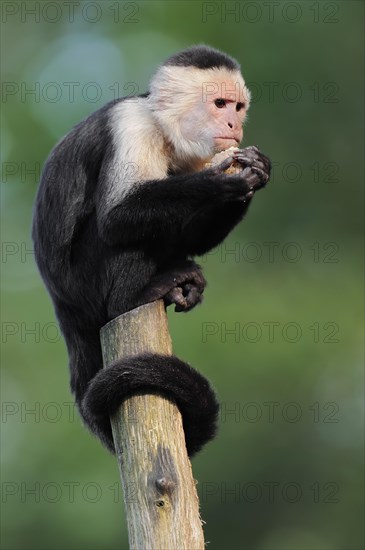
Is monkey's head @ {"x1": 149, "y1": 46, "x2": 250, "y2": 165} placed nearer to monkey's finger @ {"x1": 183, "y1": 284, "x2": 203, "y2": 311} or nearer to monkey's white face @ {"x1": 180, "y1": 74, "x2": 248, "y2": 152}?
monkey's white face @ {"x1": 180, "y1": 74, "x2": 248, "y2": 152}

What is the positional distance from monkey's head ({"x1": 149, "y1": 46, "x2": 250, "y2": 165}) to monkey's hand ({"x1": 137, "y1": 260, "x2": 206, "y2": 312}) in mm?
A: 859

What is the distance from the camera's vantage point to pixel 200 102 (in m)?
7.27

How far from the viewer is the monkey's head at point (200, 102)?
7113 mm

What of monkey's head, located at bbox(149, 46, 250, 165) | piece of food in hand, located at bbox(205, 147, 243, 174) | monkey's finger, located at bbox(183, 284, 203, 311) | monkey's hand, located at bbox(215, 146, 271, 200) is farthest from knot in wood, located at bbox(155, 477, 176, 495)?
monkey's head, located at bbox(149, 46, 250, 165)

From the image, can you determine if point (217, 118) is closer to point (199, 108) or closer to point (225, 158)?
point (199, 108)

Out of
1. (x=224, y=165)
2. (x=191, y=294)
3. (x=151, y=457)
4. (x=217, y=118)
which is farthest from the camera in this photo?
(x=217, y=118)

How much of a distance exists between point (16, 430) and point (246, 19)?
847cm

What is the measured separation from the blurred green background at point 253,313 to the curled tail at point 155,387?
18.4 ft

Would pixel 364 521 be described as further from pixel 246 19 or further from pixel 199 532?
pixel 199 532

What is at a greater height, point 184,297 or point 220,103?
point 220,103

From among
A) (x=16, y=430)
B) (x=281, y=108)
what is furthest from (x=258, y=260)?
(x=16, y=430)

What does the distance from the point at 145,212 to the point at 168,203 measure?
16 centimetres

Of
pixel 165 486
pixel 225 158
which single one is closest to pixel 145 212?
pixel 225 158

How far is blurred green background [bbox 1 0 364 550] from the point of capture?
13.8m
